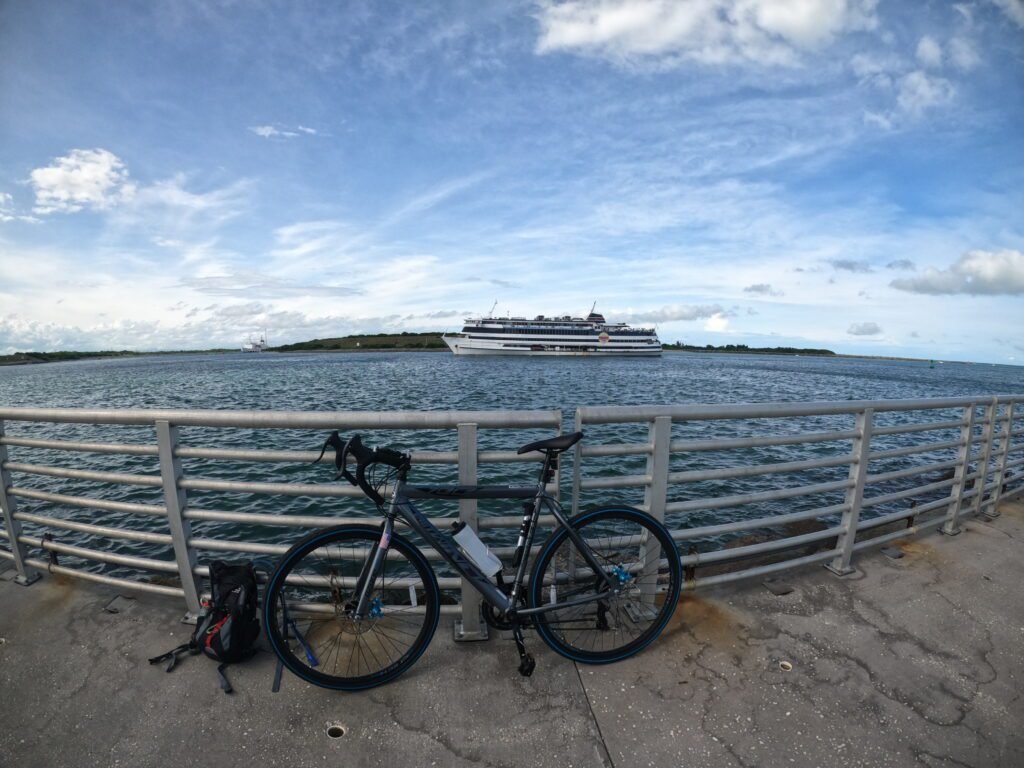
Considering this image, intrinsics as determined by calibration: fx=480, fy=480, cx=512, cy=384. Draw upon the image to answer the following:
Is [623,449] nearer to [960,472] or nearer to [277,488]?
[277,488]

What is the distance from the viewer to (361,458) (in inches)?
98.4

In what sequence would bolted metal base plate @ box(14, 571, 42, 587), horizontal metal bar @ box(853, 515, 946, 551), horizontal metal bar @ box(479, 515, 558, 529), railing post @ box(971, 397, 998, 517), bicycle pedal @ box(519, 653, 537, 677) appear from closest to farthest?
bicycle pedal @ box(519, 653, 537, 677)
horizontal metal bar @ box(479, 515, 558, 529)
bolted metal base plate @ box(14, 571, 42, 587)
horizontal metal bar @ box(853, 515, 946, 551)
railing post @ box(971, 397, 998, 517)

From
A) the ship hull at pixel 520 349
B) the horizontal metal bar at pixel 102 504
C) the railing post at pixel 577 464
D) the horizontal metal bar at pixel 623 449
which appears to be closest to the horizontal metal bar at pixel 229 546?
the horizontal metal bar at pixel 102 504

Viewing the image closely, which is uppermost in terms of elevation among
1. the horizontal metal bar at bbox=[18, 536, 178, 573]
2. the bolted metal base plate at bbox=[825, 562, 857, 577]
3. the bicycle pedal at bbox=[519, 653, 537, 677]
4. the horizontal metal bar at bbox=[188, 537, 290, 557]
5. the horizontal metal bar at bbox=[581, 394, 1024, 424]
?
the horizontal metal bar at bbox=[581, 394, 1024, 424]

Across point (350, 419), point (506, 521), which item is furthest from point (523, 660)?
point (350, 419)

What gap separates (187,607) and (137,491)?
482 inches

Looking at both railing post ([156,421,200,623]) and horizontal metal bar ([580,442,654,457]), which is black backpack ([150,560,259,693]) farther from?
horizontal metal bar ([580,442,654,457])

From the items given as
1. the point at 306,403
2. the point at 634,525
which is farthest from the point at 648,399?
the point at 634,525

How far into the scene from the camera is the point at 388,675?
8.81 ft

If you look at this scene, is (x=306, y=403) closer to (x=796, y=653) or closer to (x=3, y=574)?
(x=3, y=574)

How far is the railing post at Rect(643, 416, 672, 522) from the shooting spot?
3.08m

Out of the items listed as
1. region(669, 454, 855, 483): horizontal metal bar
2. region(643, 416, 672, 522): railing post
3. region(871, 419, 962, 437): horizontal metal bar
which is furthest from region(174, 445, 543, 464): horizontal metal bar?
region(871, 419, 962, 437): horizontal metal bar

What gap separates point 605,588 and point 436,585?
103 centimetres

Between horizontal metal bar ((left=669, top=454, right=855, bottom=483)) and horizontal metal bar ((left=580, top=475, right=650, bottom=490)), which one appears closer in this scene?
horizontal metal bar ((left=580, top=475, right=650, bottom=490))
